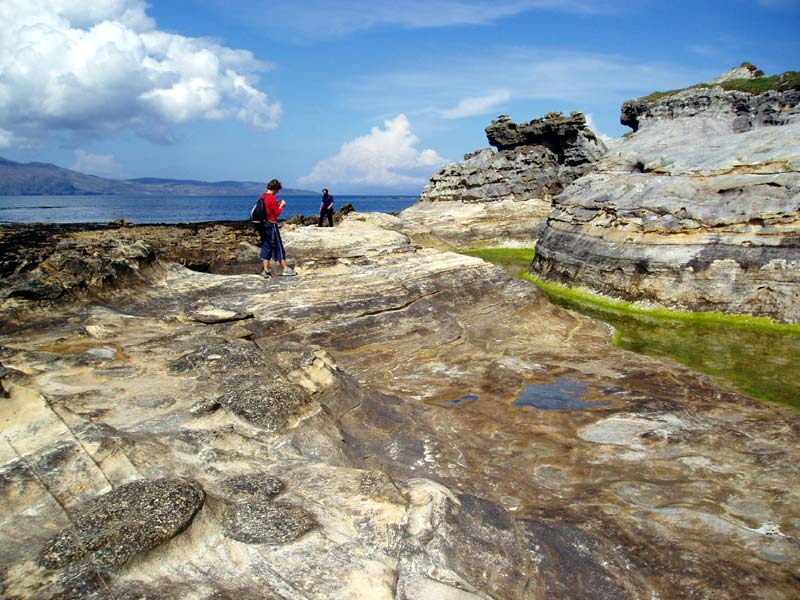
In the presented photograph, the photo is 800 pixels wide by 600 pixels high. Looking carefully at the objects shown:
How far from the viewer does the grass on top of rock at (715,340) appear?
12.6 metres

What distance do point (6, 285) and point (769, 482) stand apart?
43.0 ft

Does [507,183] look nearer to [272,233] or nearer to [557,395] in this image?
[272,233]

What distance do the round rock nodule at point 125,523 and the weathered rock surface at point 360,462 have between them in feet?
0.08

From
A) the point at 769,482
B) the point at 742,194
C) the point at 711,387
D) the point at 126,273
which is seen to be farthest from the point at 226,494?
the point at 742,194

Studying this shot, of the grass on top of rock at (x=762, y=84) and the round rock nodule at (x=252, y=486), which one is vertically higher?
the grass on top of rock at (x=762, y=84)

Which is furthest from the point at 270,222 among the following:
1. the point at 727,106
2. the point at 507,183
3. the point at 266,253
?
the point at 727,106

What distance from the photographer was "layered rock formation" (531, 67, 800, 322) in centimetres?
1750

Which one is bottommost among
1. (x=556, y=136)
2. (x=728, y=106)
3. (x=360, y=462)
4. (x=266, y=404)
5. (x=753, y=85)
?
(x=360, y=462)

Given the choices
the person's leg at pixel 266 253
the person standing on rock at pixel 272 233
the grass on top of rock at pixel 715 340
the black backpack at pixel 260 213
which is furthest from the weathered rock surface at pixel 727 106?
the black backpack at pixel 260 213

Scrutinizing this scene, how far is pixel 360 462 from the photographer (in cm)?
751

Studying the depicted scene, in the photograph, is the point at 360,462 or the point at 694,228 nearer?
the point at 360,462

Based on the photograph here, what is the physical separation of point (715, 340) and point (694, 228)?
479cm

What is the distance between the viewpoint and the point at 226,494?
17.8 feet

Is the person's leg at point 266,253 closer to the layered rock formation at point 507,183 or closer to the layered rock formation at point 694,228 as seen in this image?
the layered rock formation at point 694,228
